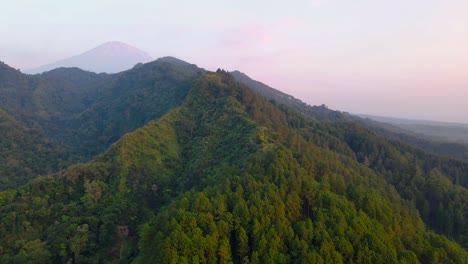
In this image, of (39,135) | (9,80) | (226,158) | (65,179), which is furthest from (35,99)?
(226,158)

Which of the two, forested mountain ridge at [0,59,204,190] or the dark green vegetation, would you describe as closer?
the dark green vegetation

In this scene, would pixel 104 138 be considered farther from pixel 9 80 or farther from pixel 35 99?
pixel 9 80

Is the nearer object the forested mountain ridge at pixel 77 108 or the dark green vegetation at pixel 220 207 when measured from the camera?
the dark green vegetation at pixel 220 207

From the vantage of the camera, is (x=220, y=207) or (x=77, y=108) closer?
(x=220, y=207)

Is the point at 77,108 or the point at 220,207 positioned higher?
the point at 77,108
